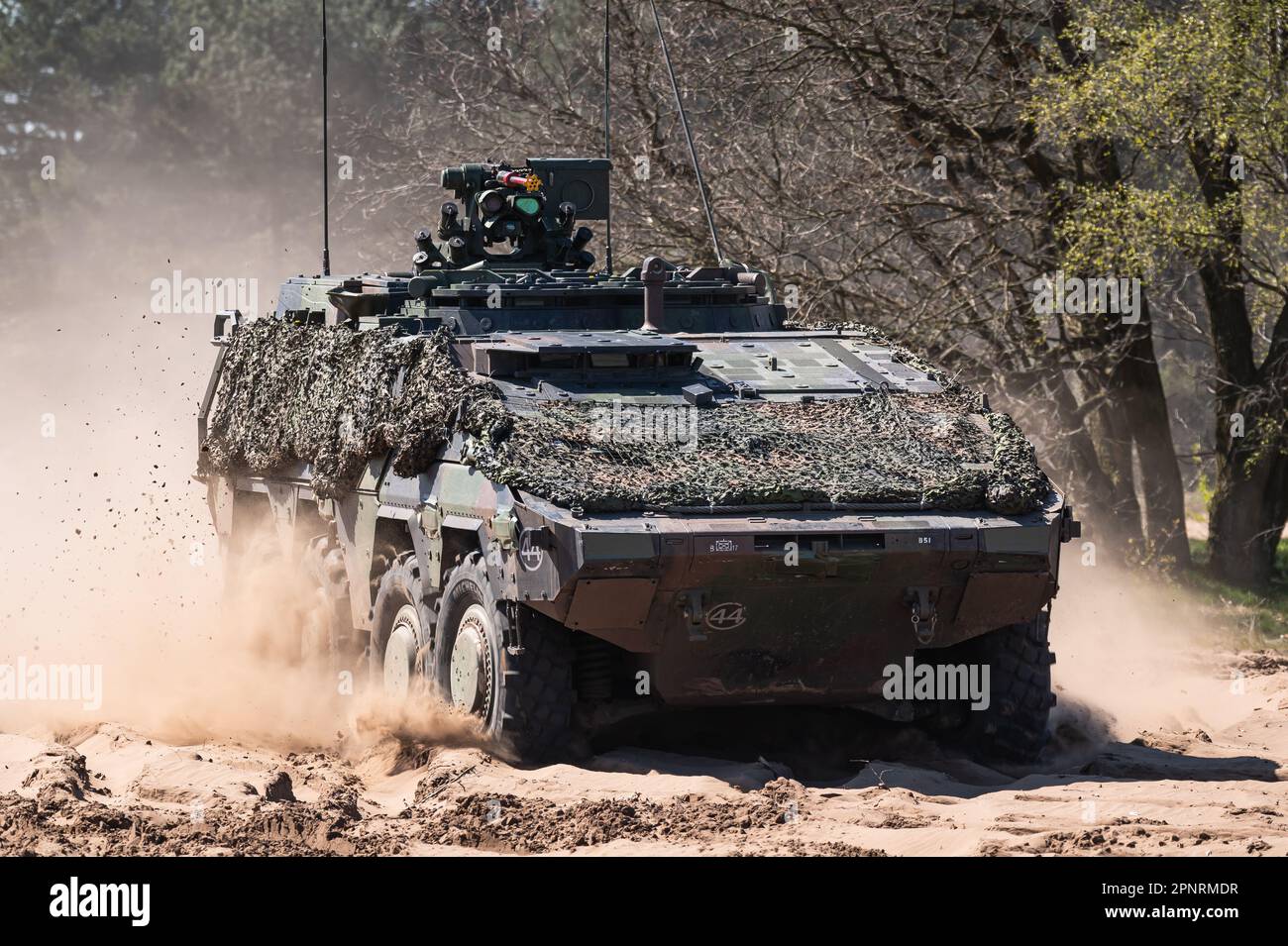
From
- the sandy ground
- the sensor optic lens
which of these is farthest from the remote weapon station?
the sensor optic lens

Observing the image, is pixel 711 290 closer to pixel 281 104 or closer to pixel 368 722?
pixel 368 722

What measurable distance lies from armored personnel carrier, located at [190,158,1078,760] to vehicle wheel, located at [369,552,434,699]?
25 mm

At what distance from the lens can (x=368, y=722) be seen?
1112cm

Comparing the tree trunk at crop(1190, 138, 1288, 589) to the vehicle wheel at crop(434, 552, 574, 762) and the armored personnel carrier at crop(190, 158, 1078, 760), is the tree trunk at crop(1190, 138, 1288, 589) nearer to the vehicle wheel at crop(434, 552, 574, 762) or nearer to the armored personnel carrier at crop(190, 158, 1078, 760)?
the armored personnel carrier at crop(190, 158, 1078, 760)

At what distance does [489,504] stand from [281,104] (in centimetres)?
3749

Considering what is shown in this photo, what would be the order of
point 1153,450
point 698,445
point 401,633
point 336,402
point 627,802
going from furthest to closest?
point 1153,450 → point 336,402 → point 401,633 → point 698,445 → point 627,802

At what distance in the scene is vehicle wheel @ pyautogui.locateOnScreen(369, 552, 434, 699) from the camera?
11.0 meters

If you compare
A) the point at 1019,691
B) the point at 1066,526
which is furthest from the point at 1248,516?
the point at 1066,526

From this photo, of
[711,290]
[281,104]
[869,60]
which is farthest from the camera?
[281,104]

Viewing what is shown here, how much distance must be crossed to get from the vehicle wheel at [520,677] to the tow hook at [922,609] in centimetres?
172

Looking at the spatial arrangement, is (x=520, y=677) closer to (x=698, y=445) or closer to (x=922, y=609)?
(x=698, y=445)

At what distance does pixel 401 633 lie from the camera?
11383mm

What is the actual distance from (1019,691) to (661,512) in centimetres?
236
